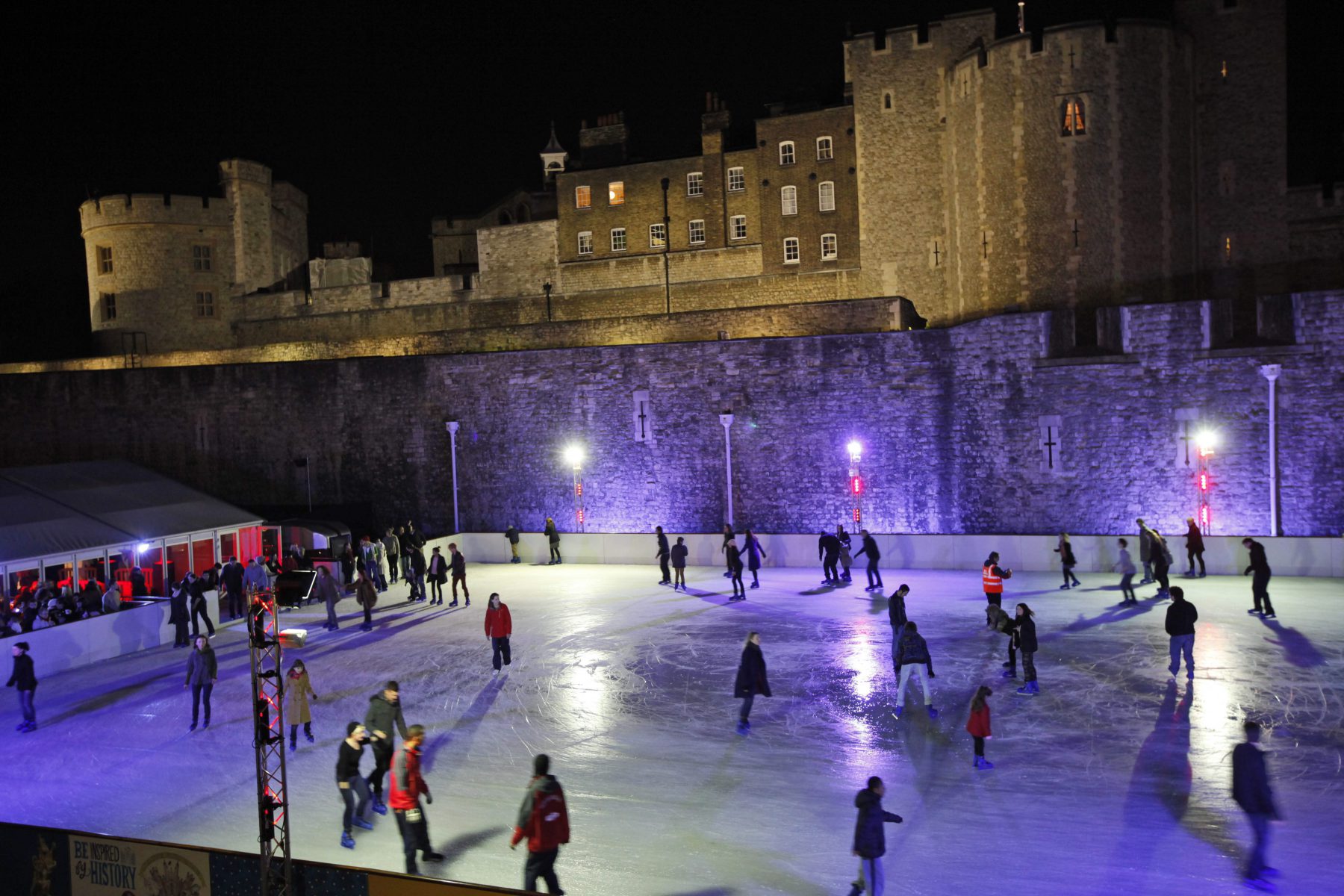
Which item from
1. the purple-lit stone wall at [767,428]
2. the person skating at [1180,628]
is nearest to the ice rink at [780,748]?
the person skating at [1180,628]

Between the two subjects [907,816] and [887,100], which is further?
[887,100]

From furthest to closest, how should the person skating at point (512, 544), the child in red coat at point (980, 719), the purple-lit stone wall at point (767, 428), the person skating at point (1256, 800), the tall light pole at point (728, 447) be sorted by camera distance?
the tall light pole at point (728, 447) → the person skating at point (512, 544) → the purple-lit stone wall at point (767, 428) → the child in red coat at point (980, 719) → the person skating at point (1256, 800)

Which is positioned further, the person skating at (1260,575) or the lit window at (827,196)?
the lit window at (827,196)

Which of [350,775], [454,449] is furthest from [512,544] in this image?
[350,775]

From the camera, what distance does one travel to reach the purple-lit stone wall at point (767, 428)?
1761 cm

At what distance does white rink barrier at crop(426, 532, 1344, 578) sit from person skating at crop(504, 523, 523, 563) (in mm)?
98

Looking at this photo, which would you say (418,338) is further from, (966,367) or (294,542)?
(966,367)

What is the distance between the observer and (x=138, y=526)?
17.3 metres

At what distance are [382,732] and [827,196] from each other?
80.7 ft

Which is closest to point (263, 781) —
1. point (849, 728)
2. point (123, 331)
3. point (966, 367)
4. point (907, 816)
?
point (907, 816)

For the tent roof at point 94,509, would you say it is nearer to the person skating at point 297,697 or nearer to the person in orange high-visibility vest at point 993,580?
the person skating at point 297,697

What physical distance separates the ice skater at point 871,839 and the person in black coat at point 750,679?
3097 millimetres

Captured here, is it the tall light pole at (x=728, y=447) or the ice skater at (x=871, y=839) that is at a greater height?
the tall light pole at (x=728, y=447)

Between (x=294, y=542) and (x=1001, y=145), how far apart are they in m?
17.8
